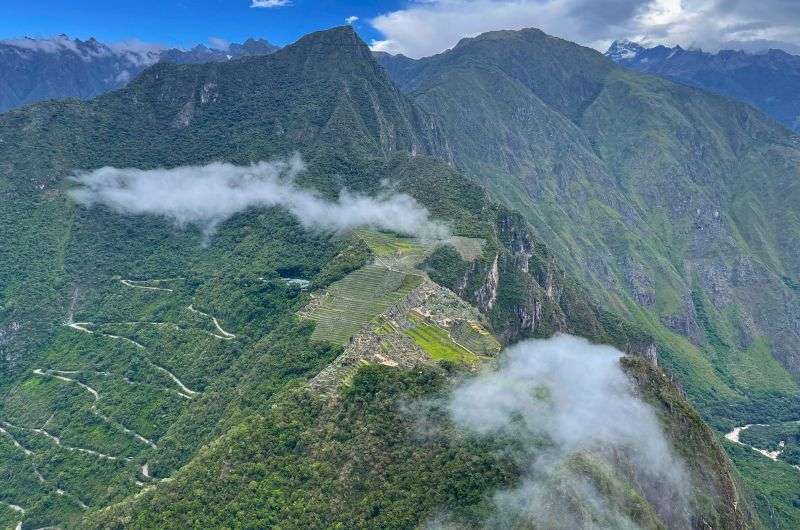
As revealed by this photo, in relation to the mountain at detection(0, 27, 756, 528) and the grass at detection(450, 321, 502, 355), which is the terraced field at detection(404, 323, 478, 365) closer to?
the mountain at detection(0, 27, 756, 528)

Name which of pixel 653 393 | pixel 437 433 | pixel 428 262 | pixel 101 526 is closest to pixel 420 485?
pixel 437 433

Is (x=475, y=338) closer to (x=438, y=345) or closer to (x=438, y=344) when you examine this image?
(x=438, y=344)

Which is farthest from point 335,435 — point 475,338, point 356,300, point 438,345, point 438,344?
point 356,300

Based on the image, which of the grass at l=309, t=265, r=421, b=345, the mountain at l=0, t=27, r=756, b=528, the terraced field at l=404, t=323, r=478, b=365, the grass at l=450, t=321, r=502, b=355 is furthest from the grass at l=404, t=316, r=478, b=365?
the grass at l=309, t=265, r=421, b=345

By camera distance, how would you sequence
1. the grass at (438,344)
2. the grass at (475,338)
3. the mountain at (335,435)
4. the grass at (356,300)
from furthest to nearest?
the grass at (356,300) < the grass at (475,338) < the grass at (438,344) < the mountain at (335,435)

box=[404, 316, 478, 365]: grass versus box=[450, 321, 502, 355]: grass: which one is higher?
box=[404, 316, 478, 365]: grass

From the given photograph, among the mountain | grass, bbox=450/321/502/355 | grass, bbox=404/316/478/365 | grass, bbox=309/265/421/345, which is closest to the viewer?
the mountain

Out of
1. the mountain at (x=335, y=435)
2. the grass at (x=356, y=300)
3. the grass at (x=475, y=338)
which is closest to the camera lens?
the mountain at (x=335, y=435)

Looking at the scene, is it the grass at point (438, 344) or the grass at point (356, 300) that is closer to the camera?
the grass at point (438, 344)

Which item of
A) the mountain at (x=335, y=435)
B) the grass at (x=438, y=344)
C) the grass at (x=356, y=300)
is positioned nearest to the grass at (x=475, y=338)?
the mountain at (x=335, y=435)

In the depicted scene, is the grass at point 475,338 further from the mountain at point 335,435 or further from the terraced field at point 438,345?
the terraced field at point 438,345
